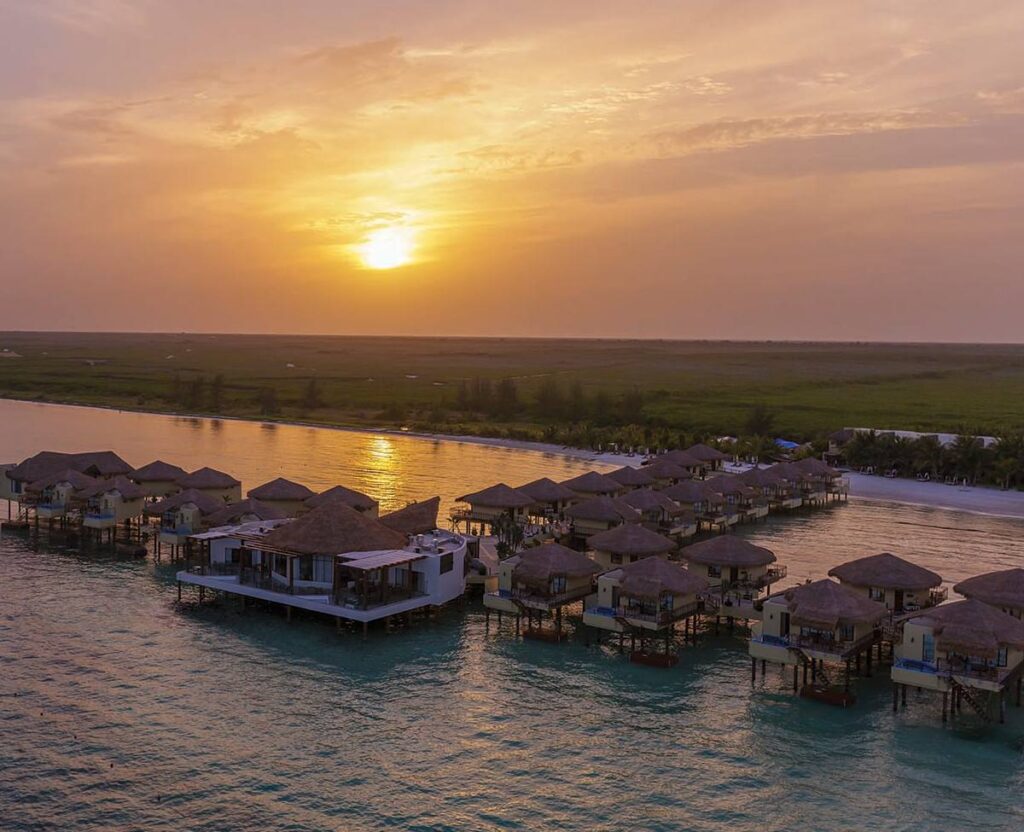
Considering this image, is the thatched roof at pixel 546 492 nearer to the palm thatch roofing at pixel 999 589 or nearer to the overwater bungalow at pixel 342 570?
the overwater bungalow at pixel 342 570

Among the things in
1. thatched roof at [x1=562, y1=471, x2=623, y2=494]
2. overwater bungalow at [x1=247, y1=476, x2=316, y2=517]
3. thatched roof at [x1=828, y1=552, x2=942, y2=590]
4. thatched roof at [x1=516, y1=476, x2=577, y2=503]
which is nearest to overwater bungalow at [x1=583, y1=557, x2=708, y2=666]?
thatched roof at [x1=828, y1=552, x2=942, y2=590]

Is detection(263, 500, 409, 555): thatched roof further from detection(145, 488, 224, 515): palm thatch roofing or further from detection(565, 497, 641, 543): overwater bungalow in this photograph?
detection(565, 497, 641, 543): overwater bungalow

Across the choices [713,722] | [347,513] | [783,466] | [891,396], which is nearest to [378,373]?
[891,396]

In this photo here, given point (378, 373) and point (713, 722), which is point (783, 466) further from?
point (378, 373)

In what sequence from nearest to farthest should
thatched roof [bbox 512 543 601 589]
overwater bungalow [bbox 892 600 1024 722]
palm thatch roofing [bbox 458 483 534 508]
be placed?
overwater bungalow [bbox 892 600 1024 722], thatched roof [bbox 512 543 601 589], palm thatch roofing [bbox 458 483 534 508]

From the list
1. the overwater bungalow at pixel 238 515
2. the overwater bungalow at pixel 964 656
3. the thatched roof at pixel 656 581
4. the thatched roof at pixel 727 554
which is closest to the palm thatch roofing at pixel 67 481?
the overwater bungalow at pixel 238 515

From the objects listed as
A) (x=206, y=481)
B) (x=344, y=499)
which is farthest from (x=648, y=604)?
(x=206, y=481)
